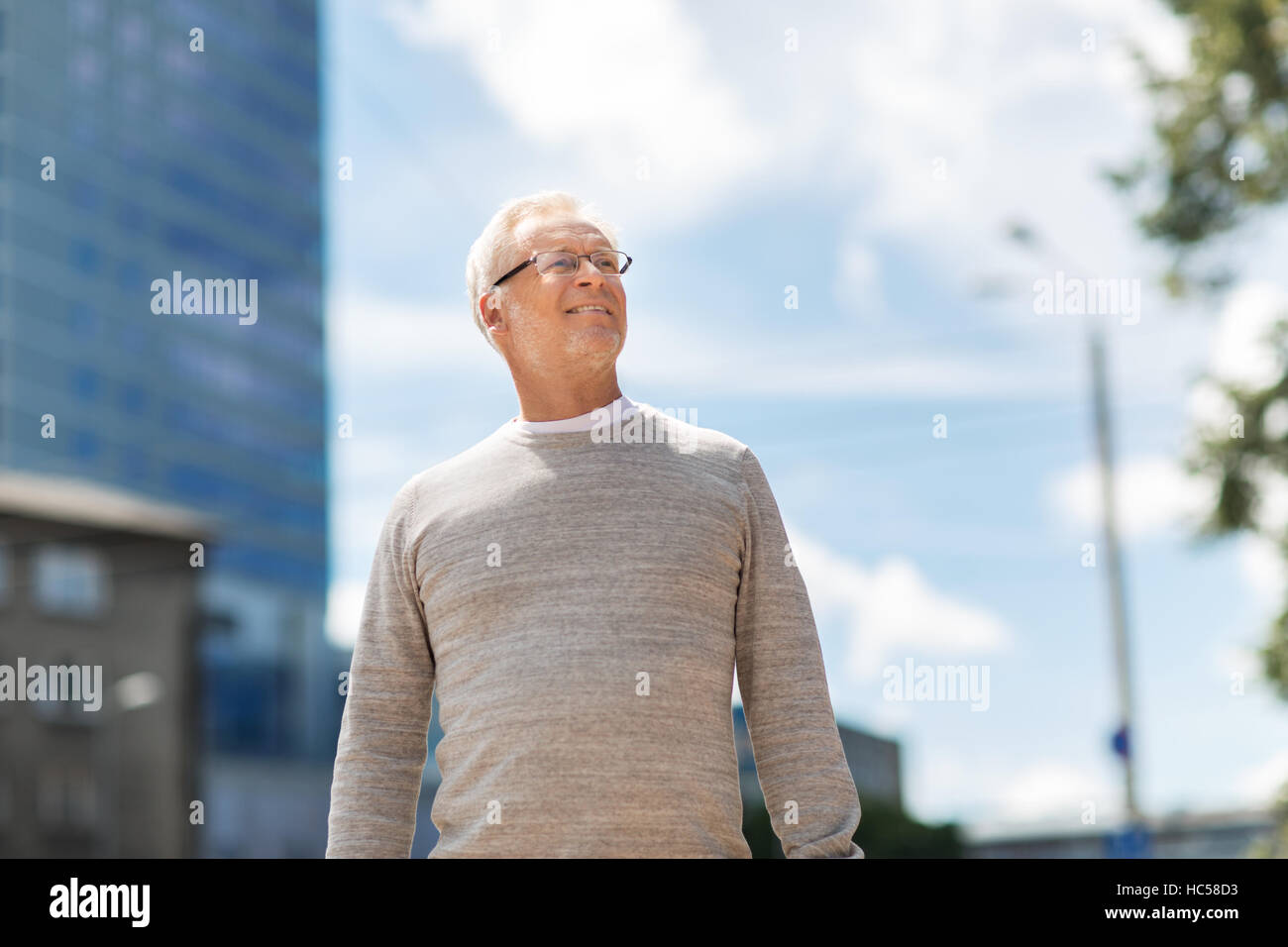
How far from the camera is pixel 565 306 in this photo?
10.6ft

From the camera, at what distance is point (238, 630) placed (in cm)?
7875

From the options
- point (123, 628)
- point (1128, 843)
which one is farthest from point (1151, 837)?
point (123, 628)

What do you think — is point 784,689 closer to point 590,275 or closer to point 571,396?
point 571,396

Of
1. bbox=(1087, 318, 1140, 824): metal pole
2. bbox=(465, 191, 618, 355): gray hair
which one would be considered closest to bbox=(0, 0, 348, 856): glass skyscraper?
bbox=(1087, 318, 1140, 824): metal pole

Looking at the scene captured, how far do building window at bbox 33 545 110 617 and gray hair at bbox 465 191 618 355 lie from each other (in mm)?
37906

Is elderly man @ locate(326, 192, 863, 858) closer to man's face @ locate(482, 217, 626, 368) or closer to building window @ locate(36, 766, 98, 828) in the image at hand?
man's face @ locate(482, 217, 626, 368)

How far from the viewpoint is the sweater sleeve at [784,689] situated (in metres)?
2.97

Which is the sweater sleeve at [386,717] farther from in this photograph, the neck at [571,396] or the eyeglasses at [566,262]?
the eyeglasses at [566,262]

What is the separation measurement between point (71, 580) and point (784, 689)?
130ft

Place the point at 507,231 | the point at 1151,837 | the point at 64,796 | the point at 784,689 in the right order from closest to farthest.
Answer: the point at 784,689 < the point at 507,231 < the point at 1151,837 < the point at 64,796

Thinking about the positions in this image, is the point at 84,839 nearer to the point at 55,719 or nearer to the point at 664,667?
Answer: the point at 55,719

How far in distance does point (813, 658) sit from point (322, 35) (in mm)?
100895

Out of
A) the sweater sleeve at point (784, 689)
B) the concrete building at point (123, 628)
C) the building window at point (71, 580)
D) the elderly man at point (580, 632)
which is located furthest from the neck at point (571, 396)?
the building window at point (71, 580)
